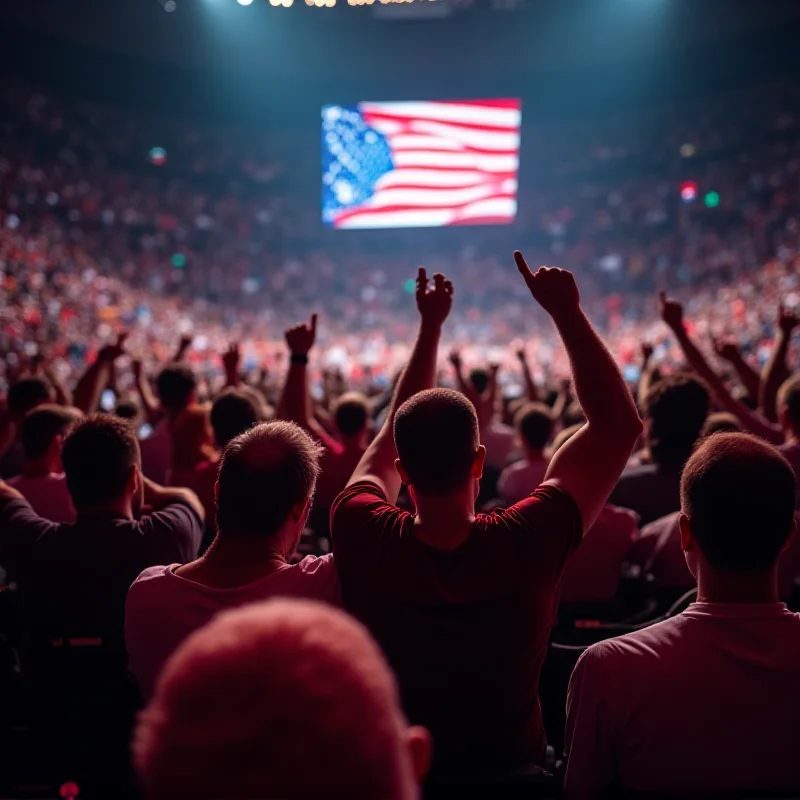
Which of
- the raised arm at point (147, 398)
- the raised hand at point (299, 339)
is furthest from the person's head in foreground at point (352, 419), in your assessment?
the raised arm at point (147, 398)

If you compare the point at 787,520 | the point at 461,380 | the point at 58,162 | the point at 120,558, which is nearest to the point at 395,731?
the point at 787,520

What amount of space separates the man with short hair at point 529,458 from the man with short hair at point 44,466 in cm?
241

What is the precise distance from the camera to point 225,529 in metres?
1.93

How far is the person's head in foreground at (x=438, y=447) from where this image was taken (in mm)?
1779

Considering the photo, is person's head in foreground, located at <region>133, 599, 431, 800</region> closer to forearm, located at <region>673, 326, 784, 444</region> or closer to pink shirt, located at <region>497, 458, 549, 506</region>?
pink shirt, located at <region>497, 458, 549, 506</region>

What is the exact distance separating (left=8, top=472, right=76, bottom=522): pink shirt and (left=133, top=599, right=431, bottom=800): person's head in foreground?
118 inches

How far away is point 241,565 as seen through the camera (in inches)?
74.4

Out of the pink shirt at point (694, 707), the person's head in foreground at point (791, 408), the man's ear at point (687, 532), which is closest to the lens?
the pink shirt at point (694, 707)

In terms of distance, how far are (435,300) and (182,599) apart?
133 cm

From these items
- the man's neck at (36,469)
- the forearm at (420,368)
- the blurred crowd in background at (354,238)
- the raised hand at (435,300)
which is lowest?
the man's neck at (36,469)

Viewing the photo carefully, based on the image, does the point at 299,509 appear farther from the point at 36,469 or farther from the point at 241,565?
the point at 36,469

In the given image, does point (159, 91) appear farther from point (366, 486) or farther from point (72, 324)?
point (366, 486)

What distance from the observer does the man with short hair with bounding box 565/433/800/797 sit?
1.45m

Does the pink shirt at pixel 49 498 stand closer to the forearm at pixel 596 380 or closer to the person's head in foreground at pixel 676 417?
the forearm at pixel 596 380
